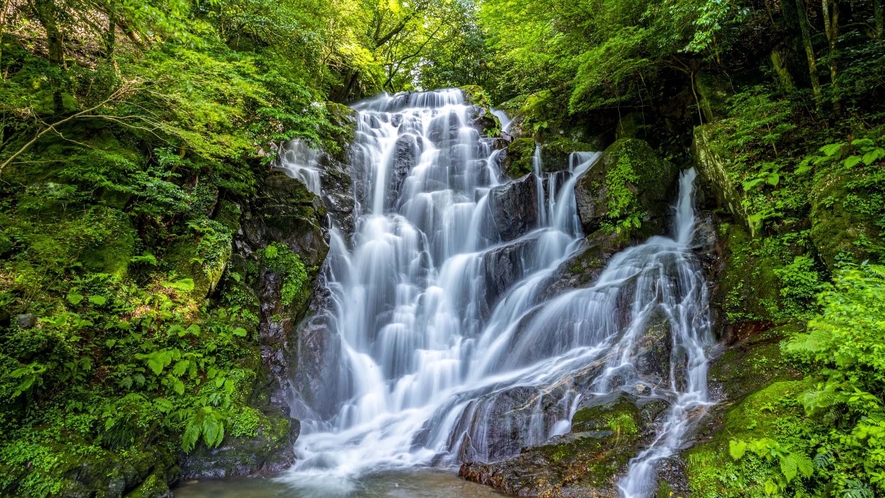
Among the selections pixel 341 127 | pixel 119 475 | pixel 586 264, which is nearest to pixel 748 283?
pixel 586 264

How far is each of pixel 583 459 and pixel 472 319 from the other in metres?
4.81

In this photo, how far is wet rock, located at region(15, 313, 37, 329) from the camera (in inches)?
183

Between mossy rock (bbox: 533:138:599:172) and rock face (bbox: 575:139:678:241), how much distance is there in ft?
5.29

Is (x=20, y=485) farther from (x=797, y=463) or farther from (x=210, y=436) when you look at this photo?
(x=797, y=463)

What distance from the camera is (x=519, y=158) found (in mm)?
12570

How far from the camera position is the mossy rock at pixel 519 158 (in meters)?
12.2

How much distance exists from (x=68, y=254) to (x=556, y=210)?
9816mm

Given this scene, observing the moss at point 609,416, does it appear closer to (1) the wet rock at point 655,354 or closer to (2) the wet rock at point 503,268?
(1) the wet rock at point 655,354

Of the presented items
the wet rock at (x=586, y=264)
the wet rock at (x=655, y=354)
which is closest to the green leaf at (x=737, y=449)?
the wet rock at (x=655, y=354)

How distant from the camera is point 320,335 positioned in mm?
8453

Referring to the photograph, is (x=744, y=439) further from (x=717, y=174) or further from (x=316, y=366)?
(x=316, y=366)

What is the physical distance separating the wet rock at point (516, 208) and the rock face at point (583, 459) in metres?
6.21

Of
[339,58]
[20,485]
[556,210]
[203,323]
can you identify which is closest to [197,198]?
[203,323]

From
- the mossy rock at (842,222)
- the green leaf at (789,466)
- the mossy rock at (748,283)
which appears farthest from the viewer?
the mossy rock at (748,283)
